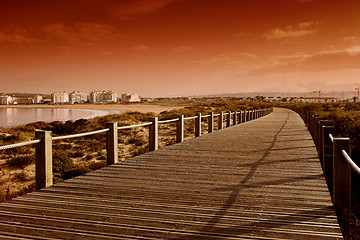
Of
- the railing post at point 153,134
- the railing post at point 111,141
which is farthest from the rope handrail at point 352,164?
the railing post at point 153,134

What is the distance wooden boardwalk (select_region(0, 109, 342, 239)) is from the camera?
10.7ft

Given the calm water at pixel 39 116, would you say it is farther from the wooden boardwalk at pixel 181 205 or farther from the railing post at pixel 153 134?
the wooden boardwalk at pixel 181 205

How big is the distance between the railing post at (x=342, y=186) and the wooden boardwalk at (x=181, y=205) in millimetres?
152

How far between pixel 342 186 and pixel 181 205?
2.08 metres

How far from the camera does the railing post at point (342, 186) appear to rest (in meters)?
3.91

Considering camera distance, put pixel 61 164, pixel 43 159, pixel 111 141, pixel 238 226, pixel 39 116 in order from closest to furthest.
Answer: pixel 238 226 < pixel 43 159 < pixel 111 141 < pixel 61 164 < pixel 39 116

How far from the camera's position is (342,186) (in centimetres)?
403

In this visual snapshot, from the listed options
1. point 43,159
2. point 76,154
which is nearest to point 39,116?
point 76,154

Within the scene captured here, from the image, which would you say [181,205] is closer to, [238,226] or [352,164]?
[238,226]

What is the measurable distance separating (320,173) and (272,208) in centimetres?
255

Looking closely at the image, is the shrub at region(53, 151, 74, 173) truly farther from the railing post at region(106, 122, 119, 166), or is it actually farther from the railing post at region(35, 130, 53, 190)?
the railing post at region(35, 130, 53, 190)

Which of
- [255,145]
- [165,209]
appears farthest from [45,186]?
[255,145]

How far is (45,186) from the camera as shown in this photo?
5.16 m

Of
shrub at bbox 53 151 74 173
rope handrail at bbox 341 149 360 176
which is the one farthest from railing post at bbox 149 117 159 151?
rope handrail at bbox 341 149 360 176
